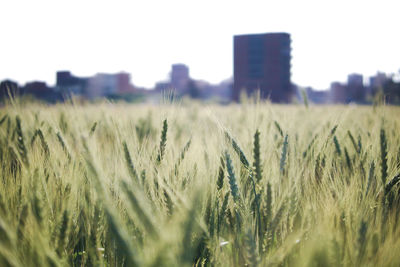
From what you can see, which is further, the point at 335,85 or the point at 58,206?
the point at 335,85

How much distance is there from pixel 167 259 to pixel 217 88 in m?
63.0

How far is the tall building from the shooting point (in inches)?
1316

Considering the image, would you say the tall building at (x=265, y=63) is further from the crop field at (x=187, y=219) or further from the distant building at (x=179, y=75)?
the crop field at (x=187, y=219)

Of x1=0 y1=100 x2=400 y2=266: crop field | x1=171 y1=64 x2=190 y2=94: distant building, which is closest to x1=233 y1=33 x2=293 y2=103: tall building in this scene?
x1=171 y1=64 x2=190 y2=94: distant building

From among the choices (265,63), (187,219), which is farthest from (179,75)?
(187,219)

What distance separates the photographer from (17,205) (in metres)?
0.73

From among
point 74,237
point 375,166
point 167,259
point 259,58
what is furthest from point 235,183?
point 259,58

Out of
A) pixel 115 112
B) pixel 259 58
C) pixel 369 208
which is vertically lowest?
pixel 369 208

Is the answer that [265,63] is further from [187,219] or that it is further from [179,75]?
[187,219]

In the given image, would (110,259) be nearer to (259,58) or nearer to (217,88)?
(259,58)

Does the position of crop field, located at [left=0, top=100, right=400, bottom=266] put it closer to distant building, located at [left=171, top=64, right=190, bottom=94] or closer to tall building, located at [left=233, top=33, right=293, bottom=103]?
tall building, located at [left=233, top=33, right=293, bottom=103]

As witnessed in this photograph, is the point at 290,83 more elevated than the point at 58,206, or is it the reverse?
the point at 290,83

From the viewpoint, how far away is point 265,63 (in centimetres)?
3381

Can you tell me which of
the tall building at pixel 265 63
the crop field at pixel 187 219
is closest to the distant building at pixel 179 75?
the tall building at pixel 265 63
